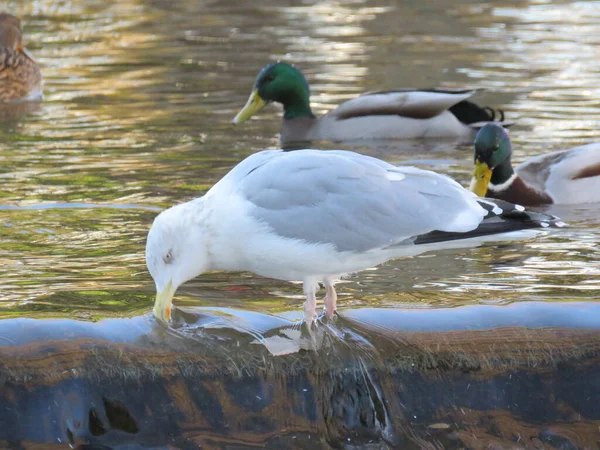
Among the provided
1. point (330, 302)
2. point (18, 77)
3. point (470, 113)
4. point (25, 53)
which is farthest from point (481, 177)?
point (25, 53)

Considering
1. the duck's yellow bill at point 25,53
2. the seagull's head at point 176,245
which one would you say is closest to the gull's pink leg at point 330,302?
the seagull's head at point 176,245

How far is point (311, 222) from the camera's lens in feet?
17.8

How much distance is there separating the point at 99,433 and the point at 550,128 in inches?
265

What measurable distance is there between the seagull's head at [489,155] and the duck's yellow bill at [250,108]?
10.3 ft

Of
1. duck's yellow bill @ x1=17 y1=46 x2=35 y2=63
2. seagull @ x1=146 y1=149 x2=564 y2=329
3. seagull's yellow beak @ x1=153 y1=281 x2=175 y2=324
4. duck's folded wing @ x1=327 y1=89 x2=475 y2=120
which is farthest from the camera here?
duck's yellow bill @ x1=17 y1=46 x2=35 y2=63

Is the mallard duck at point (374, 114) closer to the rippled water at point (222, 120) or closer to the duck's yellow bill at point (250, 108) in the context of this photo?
the duck's yellow bill at point (250, 108)

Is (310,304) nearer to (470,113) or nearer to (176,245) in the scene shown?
(176,245)

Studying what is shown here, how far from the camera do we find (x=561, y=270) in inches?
261

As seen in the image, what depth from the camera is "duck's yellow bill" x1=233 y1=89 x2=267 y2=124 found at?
1132 centimetres

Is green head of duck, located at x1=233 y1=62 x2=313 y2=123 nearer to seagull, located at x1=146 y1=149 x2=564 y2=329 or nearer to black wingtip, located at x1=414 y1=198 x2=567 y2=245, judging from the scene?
seagull, located at x1=146 y1=149 x2=564 y2=329

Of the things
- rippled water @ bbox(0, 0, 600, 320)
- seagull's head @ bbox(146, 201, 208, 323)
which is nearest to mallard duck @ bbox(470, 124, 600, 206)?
rippled water @ bbox(0, 0, 600, 320)

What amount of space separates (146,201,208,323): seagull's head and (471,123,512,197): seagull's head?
11.9ft

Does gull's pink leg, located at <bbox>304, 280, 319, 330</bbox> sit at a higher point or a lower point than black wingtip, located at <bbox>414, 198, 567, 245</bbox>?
lower

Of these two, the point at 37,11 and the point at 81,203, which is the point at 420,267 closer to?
the point at 81,203
